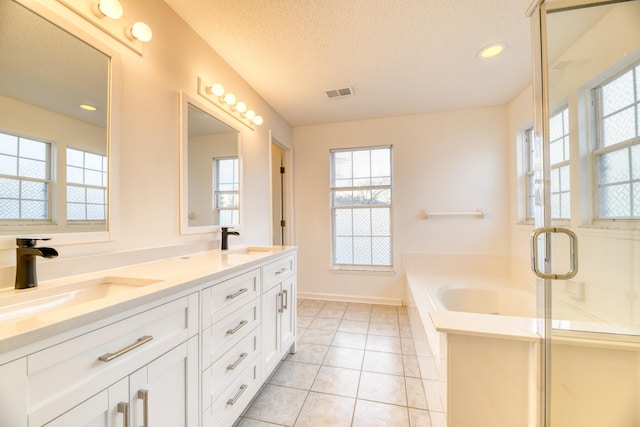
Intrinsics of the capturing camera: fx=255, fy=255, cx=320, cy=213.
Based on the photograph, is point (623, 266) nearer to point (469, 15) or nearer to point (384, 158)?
point (469, 15)

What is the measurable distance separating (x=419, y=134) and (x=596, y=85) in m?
1.88

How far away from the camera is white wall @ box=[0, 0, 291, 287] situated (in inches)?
43.1

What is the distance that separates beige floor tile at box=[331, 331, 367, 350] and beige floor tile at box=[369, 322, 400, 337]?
153 mm

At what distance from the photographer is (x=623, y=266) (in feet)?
3.97

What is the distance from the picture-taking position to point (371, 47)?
1932 millimetres

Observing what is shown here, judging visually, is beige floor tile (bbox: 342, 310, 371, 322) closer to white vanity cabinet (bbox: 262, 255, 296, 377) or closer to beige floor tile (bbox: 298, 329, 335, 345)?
beige floor tile (bbox: 298, 329, 335, 345)

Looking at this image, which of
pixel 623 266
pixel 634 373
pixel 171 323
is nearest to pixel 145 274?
pixel 171 323

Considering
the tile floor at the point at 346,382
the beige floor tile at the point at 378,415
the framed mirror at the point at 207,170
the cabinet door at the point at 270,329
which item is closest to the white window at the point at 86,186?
the framed mirror at the point at 207,170

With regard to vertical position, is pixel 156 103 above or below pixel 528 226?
above

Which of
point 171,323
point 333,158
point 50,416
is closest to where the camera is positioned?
point 50,416

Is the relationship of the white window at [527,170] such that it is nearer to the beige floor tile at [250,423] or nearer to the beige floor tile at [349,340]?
the beige floor tile at [349,340]

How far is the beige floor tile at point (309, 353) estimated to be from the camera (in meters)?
2.02

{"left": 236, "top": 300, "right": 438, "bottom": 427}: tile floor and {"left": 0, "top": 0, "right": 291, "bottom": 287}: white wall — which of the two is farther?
{"left": 236, "top": 300, "right": 438, "bottom": 427}: tile floor

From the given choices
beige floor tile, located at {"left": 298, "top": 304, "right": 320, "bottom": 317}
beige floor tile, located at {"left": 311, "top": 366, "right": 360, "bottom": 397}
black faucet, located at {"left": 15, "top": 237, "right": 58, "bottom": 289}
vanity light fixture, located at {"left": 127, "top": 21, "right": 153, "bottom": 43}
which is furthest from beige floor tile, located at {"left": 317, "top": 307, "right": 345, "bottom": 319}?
vanity light fixture, located at {"left": 127, "top": 21, "right": 153, "bottom": 43}
